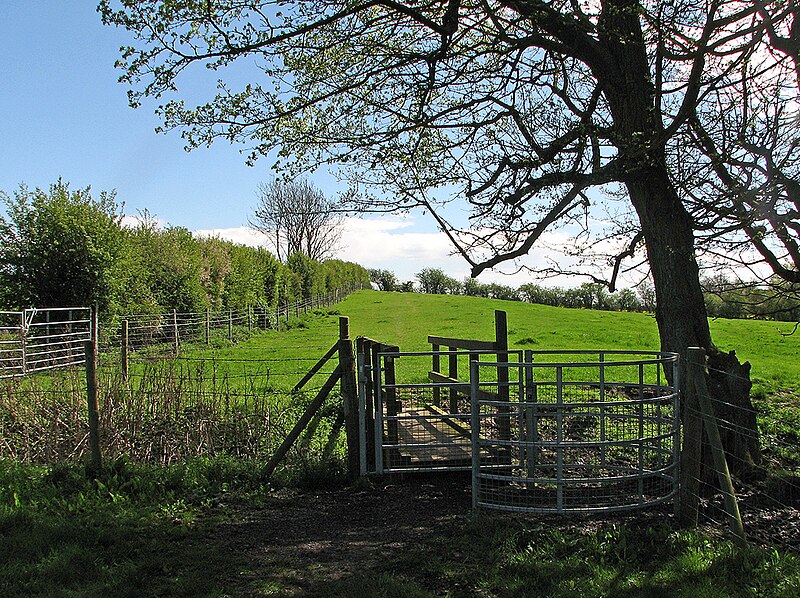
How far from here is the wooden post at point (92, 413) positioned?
740cm

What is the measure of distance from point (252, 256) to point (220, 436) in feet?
89.4

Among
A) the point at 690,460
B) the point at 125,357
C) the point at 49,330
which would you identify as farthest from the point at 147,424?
the point at 49,330

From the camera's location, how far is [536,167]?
8258 mm

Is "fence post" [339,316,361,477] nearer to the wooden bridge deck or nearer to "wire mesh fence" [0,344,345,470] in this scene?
"wire mesh fence" [0,344,345,470]

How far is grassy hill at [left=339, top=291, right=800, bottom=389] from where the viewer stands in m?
22.0

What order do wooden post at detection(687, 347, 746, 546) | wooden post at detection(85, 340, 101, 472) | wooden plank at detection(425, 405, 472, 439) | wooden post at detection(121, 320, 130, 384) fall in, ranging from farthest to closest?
wooden post at detection(121, 320, 130, 384) → wooden plank at detection(425, 405, 472, 439) → wooden post at detection(85, 340, 101, 472) → wooden post at detection(687, 347, 746, 546)

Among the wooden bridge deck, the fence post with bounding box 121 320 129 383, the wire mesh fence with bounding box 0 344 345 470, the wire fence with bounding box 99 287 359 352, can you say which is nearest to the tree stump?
the wooden bridge deck

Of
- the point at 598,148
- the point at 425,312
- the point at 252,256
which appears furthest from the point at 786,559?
the point at 425,312

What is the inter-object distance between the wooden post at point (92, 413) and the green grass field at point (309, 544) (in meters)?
0.15

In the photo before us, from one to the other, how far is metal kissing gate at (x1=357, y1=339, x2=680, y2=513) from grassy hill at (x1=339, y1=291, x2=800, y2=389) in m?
10.2

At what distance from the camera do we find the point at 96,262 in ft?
71.5

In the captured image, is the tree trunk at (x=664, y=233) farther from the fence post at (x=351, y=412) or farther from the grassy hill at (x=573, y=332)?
the grassy hill at (x=573, y=332)

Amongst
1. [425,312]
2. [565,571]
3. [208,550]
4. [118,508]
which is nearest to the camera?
[565,571]

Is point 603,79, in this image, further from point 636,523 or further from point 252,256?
point 252,256
